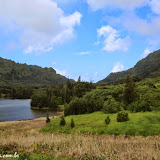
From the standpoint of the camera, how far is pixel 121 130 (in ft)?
65.1

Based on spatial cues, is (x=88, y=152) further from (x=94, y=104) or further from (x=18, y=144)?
(x=94, y=104)

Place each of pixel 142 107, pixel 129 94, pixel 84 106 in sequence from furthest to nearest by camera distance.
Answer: pixel 84 106 < pixel 129 94 < pixel 142 107

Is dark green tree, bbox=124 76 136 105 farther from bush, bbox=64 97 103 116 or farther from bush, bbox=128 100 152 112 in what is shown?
bush, bbox=64 97 103 116

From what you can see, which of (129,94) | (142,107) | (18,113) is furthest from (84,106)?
(18,113)

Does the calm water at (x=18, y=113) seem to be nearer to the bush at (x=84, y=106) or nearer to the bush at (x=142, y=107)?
the bush at (x=84, y=106)

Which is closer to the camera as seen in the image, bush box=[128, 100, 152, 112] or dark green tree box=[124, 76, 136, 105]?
bush box=[128, 100, 152, 112]

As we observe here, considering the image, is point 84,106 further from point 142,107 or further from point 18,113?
point 18,113

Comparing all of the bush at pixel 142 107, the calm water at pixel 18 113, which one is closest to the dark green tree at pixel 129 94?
the bush at pixel 142 107

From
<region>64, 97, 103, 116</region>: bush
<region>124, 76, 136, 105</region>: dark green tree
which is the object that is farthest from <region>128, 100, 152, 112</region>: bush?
<region>64, 97, 103, 116</region>: bush

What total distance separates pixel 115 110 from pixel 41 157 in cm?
2434

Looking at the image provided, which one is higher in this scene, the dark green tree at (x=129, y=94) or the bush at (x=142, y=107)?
the dark green tree at (x=129, y=94)

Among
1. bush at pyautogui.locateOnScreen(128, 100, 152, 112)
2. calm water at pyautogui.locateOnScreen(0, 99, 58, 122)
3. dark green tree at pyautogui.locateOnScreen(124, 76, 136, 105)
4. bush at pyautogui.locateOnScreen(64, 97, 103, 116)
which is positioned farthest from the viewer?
calm water at pyautogui.locateOnScreen(0, 99, 58, 122)

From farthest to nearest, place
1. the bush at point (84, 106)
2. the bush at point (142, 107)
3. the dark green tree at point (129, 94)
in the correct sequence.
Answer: the bush at point (84, 106)
the dark green tree at point (129, 94)
the bush at point (142, 107)

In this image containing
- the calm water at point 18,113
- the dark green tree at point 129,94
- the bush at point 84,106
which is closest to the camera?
the dark green tree at point 129,94
